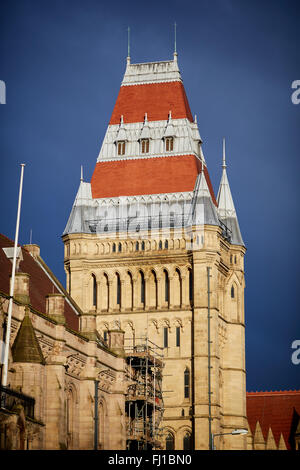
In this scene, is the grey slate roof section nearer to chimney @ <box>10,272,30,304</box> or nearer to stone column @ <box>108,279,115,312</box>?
stone column @ <box>108,279,115,312</box>

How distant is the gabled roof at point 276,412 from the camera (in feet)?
365

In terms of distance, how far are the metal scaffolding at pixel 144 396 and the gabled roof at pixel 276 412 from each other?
21118 mm

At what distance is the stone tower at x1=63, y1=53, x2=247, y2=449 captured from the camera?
91688 millimetres

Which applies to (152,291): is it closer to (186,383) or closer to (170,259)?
(170,259)

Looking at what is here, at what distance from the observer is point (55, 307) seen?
73.2 meters

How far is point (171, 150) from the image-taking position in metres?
98.8

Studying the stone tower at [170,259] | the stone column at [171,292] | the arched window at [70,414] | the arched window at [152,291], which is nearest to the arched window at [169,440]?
the stone tower at [170,259]

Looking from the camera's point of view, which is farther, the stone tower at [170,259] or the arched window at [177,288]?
the arched window at [177,288]

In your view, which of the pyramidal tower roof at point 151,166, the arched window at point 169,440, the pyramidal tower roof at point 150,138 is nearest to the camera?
the arched window at point 169,440

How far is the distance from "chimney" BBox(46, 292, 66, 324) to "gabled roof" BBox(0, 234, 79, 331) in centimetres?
89

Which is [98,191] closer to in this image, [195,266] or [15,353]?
[195,266]

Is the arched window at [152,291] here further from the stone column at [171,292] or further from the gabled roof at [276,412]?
the gabled roof at [276,412]

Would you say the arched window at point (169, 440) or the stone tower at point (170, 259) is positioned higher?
the stone tower at point (170, 259)
